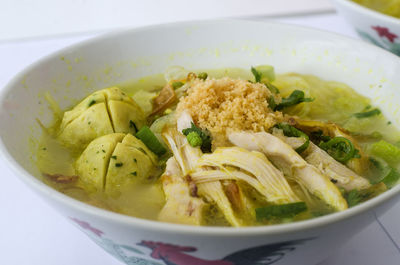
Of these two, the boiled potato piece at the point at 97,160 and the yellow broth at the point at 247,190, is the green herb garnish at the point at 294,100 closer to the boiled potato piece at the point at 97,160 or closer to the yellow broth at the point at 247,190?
the yellow broth at the point at 247,190

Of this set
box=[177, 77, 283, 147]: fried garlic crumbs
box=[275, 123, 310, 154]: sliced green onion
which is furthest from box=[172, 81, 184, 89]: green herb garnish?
box=[275, 123, 310, 154]: sliced green onion

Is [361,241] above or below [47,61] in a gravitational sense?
below

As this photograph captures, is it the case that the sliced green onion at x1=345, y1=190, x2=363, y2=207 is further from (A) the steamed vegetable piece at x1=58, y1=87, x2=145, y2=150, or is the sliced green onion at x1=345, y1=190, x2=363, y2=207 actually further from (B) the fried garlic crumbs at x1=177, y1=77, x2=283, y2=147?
(A) the steamed vegetable piece at x1=58, y1=87, x2=145, y2=150

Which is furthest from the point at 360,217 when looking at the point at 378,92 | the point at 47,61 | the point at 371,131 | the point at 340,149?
the point at 47,61

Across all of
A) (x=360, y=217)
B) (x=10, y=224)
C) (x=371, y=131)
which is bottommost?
(x=10, y=224)

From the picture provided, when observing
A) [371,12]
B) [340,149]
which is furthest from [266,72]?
[340,149]

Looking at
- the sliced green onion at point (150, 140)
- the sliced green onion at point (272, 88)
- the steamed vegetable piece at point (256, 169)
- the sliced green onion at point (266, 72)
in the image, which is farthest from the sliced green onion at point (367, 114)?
the sliced green onion at point (150, 140)

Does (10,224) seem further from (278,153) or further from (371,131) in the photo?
(371,131)
